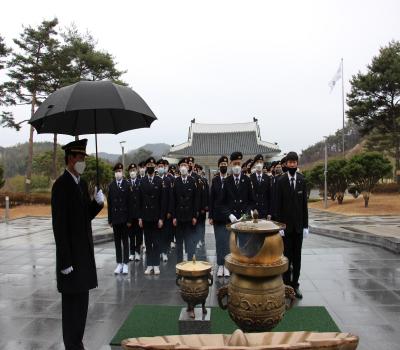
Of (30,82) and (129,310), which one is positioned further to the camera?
(30,82)

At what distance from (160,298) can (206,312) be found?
158cm

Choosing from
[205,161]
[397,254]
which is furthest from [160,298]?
[205,161]

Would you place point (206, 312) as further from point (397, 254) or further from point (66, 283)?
point (397, 254)

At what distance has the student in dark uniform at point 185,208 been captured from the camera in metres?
6.68

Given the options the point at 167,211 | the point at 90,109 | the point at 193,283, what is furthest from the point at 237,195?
the point at 90,109

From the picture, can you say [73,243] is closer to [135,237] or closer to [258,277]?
[258,277]

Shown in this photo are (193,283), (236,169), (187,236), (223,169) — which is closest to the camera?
(193,283)

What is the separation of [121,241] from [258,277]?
4340 mm

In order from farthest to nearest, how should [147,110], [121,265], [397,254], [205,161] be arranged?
[205,161] → [397,254] → [121,265] → [147,110]

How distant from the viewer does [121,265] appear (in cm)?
661

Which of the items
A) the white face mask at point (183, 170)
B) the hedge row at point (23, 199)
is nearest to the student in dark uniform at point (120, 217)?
the white face mask at point (183, 170)

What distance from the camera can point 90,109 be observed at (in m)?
3.89

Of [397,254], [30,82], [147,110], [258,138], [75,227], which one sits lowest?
[397,254]

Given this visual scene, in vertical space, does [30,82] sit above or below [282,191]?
above
